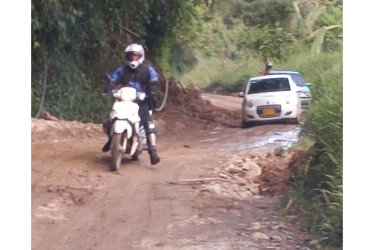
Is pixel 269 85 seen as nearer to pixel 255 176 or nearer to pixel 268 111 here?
pixel 268 111

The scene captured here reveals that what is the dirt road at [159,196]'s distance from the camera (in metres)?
5.35

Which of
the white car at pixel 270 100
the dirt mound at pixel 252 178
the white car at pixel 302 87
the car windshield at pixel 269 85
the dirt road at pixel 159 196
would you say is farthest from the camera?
the car windshield at pixel 269 85

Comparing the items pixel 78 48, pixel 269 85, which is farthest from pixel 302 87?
pixel 78 48

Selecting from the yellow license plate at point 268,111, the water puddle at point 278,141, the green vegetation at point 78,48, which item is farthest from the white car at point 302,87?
the green vegetation at point 78,48

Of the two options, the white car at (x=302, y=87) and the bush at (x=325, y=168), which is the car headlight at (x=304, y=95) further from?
the bush at (x=325, y=168)

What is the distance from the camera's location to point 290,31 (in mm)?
7172

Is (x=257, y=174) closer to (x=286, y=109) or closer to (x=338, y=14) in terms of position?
(x=286, y=109)

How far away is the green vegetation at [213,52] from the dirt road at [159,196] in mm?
391

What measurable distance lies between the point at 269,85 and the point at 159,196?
204 cm

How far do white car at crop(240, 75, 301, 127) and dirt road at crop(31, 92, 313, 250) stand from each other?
14 centimetres

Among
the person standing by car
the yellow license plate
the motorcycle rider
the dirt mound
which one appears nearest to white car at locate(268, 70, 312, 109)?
the person standing by car

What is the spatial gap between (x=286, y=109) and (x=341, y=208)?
2264 mm

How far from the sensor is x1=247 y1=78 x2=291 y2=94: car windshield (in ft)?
23.6
